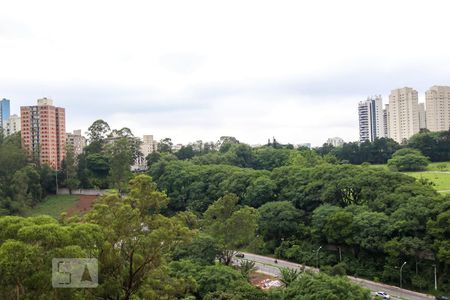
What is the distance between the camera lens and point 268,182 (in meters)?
39.2

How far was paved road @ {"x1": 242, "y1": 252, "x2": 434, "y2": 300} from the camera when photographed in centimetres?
2498

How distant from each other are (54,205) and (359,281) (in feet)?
104

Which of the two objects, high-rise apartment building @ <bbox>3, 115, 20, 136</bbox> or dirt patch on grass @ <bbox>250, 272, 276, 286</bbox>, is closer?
dirt patch on grass @ <bbox>250, 272, 276, 286</bbox>

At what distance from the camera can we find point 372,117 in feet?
348

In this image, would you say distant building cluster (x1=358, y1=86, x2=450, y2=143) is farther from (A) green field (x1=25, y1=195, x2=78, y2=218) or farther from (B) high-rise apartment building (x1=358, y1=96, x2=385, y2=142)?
(A) green field (x1=25, y1=195, x2=78, y2=218)

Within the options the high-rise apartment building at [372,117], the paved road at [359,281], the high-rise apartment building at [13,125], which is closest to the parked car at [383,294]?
the paved road at [359,281]

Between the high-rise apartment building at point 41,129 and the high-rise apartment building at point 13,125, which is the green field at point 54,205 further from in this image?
the high-rise apartment building at point 13,125

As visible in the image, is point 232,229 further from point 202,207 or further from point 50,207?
point 50,207

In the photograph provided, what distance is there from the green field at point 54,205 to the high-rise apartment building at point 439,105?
230ft

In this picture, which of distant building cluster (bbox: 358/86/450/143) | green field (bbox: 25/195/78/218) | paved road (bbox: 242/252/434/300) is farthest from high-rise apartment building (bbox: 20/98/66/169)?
distant building cluster (bbox: 358/86/450/143)

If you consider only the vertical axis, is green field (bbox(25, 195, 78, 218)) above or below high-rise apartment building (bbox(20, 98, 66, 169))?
below

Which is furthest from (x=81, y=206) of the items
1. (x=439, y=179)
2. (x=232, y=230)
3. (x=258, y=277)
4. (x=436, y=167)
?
(x=436, y=167)

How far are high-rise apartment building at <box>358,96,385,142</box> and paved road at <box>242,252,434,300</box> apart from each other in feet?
257

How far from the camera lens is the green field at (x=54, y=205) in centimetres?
4407
